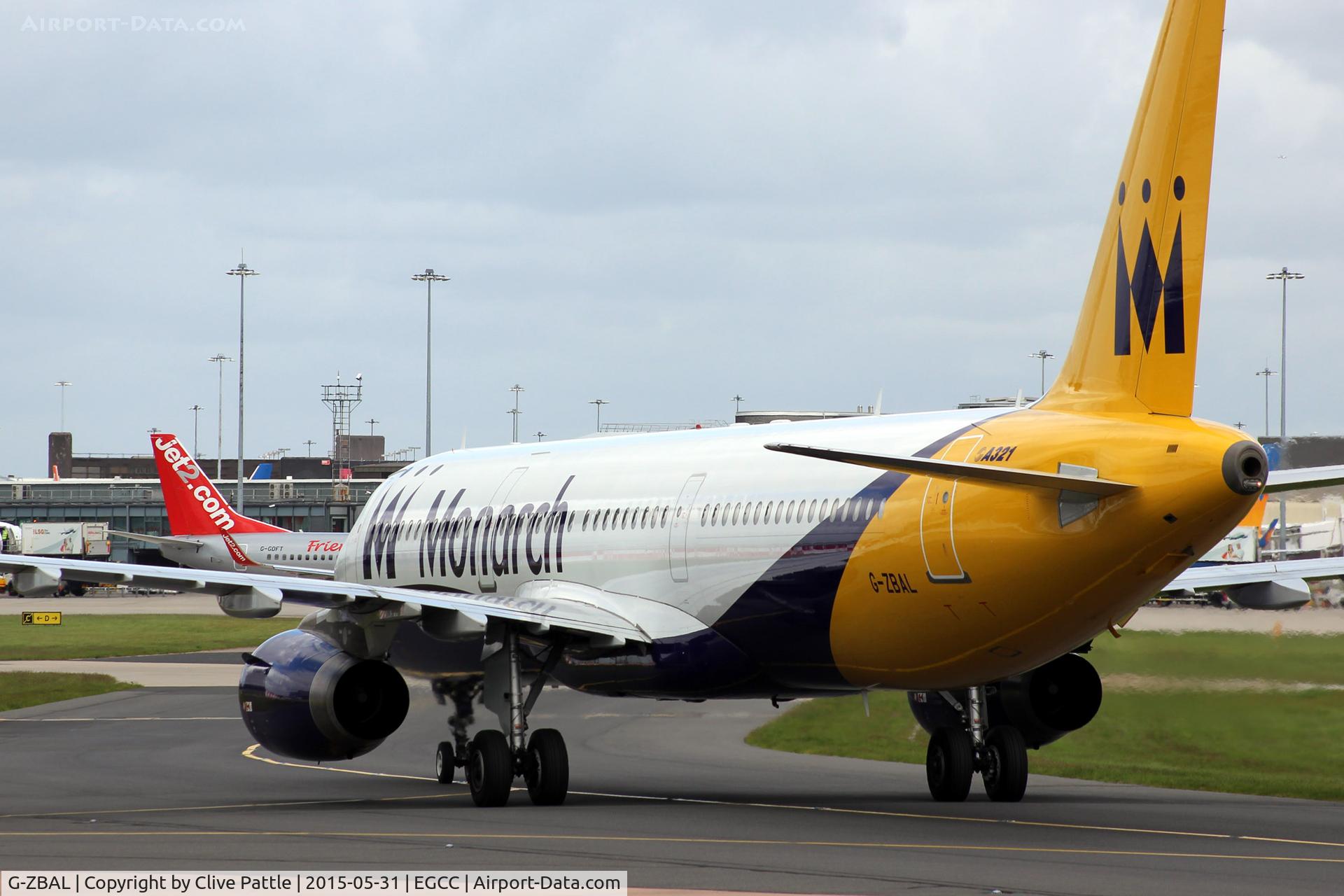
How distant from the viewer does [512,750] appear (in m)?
20.4

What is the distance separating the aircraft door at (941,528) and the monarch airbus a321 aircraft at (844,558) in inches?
1.3

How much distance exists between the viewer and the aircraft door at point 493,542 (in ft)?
80.1

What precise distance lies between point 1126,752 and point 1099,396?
1151 centimetres

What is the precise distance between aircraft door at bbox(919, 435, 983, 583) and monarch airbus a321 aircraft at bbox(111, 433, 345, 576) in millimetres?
53839

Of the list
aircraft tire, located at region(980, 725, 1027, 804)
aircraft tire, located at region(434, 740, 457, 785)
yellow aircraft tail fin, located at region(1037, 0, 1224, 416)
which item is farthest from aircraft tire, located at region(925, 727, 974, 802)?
aircraft tire, located at region(434, 740, 457, 785)

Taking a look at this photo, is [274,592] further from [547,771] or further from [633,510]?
[633,510]

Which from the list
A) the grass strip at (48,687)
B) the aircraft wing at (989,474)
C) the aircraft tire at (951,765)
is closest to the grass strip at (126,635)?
the grass strip at (48,687)

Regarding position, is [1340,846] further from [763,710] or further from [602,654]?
[763,710]

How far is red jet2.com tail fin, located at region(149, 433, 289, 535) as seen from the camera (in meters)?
70.3

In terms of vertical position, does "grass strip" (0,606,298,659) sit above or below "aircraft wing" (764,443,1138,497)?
below

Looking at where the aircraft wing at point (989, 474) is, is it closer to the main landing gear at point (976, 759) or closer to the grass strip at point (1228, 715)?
the main landing gear at point (976, 759)

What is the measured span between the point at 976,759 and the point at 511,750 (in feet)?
17.5

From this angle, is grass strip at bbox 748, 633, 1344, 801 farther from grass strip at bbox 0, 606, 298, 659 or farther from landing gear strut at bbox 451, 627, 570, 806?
grass strip at bbox 0, 606, 298, 659

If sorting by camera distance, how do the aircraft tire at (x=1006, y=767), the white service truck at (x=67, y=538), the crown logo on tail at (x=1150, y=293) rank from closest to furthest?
1. the crown logo on tail at (x=1150, y=293)
2. the aircraft tire at (x=1006, y=767)
3. the white service truck at (x=67, y=538)
